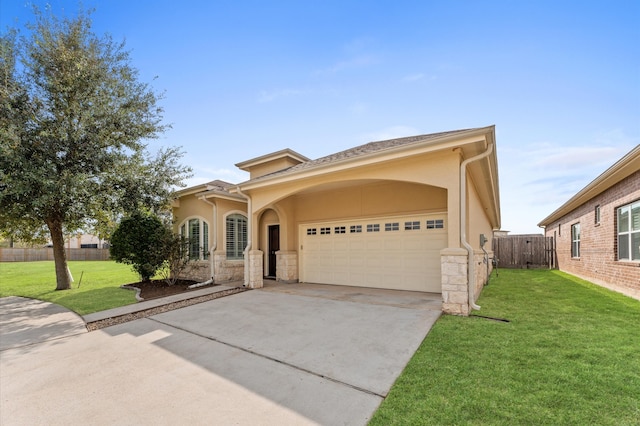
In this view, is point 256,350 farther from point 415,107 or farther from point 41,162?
point 41,162

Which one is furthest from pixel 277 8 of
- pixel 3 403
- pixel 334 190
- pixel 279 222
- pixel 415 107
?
pixel 3 403

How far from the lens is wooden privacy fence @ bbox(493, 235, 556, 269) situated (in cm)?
1791

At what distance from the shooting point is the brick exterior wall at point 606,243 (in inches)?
299

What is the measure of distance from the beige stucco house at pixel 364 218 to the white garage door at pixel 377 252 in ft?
0.10

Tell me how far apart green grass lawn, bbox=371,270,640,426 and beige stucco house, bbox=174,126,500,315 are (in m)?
1.41

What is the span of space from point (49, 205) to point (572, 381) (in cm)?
1295

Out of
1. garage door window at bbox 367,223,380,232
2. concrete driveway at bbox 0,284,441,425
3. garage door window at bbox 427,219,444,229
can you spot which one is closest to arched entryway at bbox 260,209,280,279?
garage door window at bbox 367,223,380,232

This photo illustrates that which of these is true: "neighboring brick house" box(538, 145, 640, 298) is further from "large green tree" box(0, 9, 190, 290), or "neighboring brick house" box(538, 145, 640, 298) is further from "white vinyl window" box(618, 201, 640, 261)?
"large green tree" box(0, 9, 190, 290)

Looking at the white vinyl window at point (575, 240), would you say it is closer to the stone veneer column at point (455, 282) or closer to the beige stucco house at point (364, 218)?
the beige stucco house at point (364, 218)

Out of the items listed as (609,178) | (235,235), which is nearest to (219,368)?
(235,235)

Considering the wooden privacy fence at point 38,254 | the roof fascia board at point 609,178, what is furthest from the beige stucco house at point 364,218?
the wooden privacy fence at point 38,254

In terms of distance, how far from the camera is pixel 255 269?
969cm

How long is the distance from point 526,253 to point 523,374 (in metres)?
18.2

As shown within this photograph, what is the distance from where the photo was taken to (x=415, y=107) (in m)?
8.19
